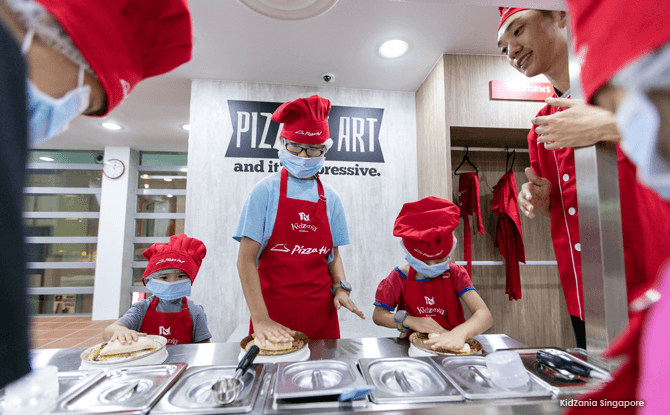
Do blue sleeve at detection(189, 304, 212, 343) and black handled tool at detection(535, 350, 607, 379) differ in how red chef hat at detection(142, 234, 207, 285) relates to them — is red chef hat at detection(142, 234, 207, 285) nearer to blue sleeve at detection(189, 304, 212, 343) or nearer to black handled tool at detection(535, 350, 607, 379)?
blue sleeve at detection(189, 304, 212, 343)

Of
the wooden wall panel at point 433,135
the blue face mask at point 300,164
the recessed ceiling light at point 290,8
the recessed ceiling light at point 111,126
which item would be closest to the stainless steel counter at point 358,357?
the blue face mask at point 300,164

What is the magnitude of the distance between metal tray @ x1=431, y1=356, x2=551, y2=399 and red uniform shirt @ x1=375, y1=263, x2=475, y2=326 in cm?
76

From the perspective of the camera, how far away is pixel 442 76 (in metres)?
2.88

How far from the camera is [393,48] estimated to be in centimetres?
283

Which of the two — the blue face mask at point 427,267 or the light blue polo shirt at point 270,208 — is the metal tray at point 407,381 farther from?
the light blue polo shirt at point 270,208

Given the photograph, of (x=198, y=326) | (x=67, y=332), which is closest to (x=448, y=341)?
(x=198, y=326)

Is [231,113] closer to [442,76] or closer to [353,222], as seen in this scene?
[353,222]

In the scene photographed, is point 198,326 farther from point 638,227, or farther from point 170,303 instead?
point 638,227

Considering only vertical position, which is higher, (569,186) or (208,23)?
(208,23)

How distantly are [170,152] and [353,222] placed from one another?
5.01 meters

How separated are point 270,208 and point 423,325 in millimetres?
922

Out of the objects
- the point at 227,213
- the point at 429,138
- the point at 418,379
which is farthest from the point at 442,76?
the point at 418,379

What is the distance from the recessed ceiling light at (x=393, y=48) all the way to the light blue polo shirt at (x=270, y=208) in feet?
5.90

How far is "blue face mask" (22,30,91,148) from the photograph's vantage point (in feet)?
1.15
